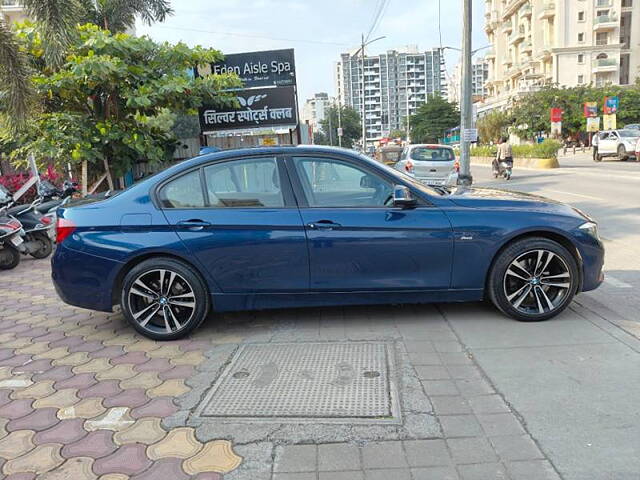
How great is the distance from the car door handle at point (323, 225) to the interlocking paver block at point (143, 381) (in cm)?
169

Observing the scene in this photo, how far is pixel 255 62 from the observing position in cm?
1289

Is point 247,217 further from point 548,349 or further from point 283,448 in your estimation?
point 548,349

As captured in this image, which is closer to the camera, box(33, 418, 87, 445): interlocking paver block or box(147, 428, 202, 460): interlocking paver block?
box(147, 428, 202, 460): interlocking paver block

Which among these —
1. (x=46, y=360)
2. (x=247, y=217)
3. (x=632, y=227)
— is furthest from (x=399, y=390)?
(x=632, y=227)

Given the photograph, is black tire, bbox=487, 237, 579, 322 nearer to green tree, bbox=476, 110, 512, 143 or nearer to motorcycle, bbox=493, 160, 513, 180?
motorcycle, bbox=493, 160, 513, 180

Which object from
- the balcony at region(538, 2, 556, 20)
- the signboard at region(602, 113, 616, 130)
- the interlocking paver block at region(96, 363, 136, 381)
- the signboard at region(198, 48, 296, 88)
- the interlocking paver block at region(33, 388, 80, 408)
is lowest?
the interlocking paver block at region(33, 388, 80, 408)

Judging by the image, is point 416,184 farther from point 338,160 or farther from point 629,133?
point 629,133

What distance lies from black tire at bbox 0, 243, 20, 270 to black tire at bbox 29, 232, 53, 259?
64cm

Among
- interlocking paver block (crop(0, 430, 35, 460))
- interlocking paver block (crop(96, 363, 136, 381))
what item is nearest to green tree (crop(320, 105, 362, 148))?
interlocking paver block (crop(96, 363, 136, 381))

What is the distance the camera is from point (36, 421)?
3.20 m

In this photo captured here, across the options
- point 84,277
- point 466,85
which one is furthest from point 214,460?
point 466,85

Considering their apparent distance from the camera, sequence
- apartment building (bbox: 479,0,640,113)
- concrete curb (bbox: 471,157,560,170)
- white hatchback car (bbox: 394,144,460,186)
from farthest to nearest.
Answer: apartment building (bbox: 479,0,640,113) → concrete curb (bbox: 471,157,560,170) → white hatchback car (bbox: 394,144,460,186)

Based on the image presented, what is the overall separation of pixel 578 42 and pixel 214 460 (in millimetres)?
78704

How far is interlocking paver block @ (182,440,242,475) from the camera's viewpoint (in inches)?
103
